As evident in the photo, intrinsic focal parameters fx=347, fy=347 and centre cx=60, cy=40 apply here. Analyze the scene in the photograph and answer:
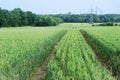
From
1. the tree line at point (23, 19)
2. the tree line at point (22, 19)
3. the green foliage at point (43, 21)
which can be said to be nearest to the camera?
the tree line at point (22, 19)

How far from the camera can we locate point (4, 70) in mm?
12164

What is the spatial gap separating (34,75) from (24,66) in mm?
1794

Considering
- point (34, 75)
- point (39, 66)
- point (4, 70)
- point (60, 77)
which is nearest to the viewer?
point (60, 77)

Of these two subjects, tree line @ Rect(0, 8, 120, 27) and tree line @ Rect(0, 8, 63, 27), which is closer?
tree line @ Rect(0, 8, 63, 27)

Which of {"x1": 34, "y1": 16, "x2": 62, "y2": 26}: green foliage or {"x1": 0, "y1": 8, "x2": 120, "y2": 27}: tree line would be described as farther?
{"x1": 34, "y1": 16, "x2": 62, "y2": 26}: green foliage

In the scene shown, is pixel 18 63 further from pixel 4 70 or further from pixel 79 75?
pixel 79 75

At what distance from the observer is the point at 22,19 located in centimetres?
11188

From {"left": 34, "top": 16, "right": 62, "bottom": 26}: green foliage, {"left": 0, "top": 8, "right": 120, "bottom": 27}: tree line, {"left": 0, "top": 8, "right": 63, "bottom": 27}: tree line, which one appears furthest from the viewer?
{"left": 34, "top": 16, "right": 62, "bottom": 26}: green foliage

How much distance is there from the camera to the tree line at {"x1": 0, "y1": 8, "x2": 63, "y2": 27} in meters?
95.0

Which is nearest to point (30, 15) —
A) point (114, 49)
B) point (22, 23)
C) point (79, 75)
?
point (22, 23)

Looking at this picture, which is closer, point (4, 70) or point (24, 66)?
point (4, 70)

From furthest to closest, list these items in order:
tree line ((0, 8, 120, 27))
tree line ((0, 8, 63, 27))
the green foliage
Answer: the green foliage < tree line ((0, 8, 120, 27)) < tree line ((0, 8, 63, 27))

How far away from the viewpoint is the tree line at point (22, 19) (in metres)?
95.0

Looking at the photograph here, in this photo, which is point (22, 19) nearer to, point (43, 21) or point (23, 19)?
point (23, 19)
